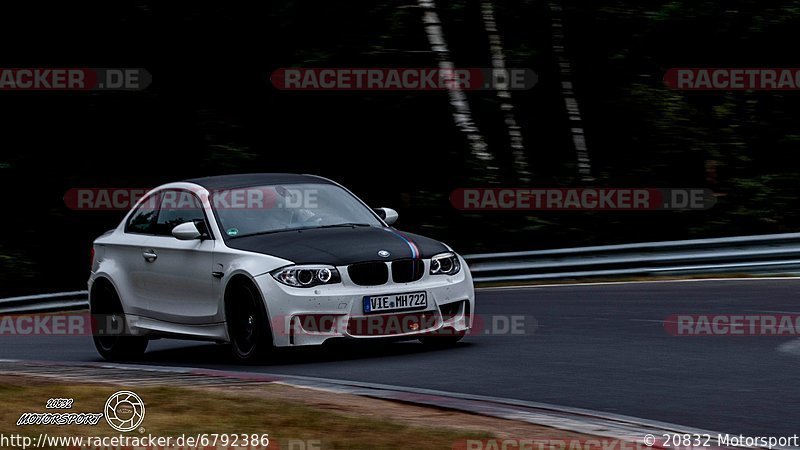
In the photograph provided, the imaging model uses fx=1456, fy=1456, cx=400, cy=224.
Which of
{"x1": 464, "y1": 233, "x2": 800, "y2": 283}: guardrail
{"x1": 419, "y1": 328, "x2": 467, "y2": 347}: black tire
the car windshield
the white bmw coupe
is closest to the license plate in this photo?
the white bmw coupe

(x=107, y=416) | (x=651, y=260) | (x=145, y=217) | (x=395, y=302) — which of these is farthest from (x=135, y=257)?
(x=651, y=260)

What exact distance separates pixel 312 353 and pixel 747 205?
477 inches

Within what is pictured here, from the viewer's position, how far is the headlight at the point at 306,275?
11.1 metres

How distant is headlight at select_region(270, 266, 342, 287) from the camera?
1107 cm

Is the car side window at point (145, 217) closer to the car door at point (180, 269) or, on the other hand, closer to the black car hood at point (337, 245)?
the car door at point (180, 269)

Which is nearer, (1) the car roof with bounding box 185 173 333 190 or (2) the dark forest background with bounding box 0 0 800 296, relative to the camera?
(1) the car roof with bounding box 185 173 333 190

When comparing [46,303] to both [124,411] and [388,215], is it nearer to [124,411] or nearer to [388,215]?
[388,215]

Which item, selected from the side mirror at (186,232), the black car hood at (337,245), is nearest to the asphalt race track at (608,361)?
the black car hood at (337,245)

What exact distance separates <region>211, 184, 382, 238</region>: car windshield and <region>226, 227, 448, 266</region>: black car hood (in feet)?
0.63

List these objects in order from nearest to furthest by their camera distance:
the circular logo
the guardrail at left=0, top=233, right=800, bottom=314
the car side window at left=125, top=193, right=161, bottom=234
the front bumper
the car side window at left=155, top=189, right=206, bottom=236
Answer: the circular logo < the front bumper < the car side window at left=155, top=189, right=206, bottom=236 < the car side window at left=125, top=193, right=161, bottom=234 < the guardrail at left=0, top=233, right=800, bottom=314

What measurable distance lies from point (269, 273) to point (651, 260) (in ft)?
27.6

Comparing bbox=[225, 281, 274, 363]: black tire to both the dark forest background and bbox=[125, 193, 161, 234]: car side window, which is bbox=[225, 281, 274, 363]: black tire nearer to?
bbox=[125, 193, 161, 234]: car side window

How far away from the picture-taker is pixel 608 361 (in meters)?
10.6

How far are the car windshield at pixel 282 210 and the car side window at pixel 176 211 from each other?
198 mm
